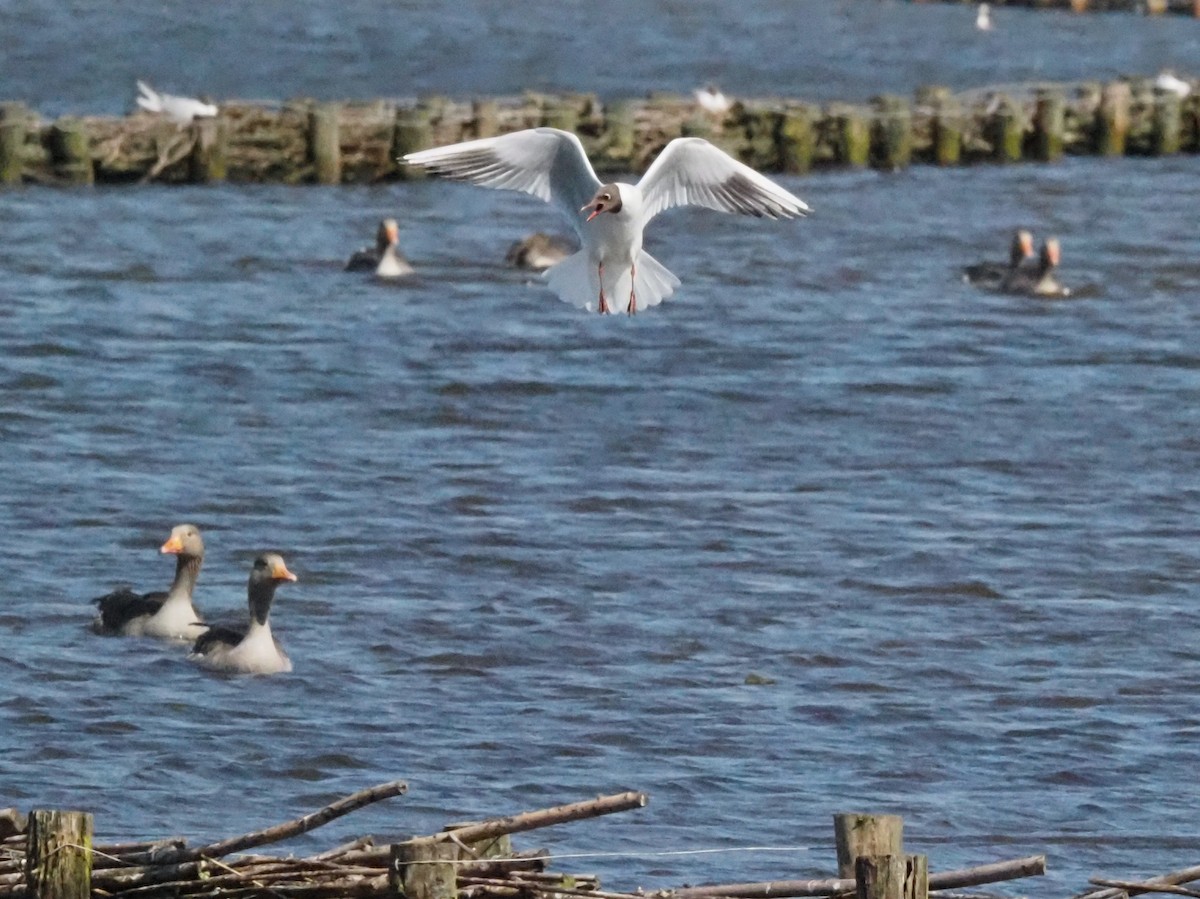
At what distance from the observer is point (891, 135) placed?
41000 millimetres

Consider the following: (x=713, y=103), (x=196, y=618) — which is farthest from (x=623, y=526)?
(x=713, y=103)

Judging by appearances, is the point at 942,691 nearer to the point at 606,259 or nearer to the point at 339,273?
the point at 606,259

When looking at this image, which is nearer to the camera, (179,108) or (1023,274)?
(1023,274)

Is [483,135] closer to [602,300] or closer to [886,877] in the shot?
[602,300]

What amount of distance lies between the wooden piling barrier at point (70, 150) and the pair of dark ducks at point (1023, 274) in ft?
37.1

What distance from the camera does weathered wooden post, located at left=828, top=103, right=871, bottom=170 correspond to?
40.6 m

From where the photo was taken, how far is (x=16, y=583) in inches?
687

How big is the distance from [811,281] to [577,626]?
15744 millimetres

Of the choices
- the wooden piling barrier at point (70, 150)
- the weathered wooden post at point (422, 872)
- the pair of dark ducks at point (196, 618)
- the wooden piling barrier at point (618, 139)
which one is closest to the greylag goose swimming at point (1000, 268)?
the wooden piling barrier at point (618, 139)

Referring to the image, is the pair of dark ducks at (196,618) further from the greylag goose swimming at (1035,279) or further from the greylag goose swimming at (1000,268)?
the greylag goose swimming at (1000,268)

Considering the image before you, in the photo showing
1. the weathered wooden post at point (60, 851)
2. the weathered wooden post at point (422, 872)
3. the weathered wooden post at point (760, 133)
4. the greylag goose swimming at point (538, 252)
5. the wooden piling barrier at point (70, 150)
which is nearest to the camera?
the weathered wooden post at point (422, 872)

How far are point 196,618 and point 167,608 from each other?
284 mm

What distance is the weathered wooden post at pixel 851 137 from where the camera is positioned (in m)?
40.6

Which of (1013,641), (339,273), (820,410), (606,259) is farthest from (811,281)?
(606,259)
